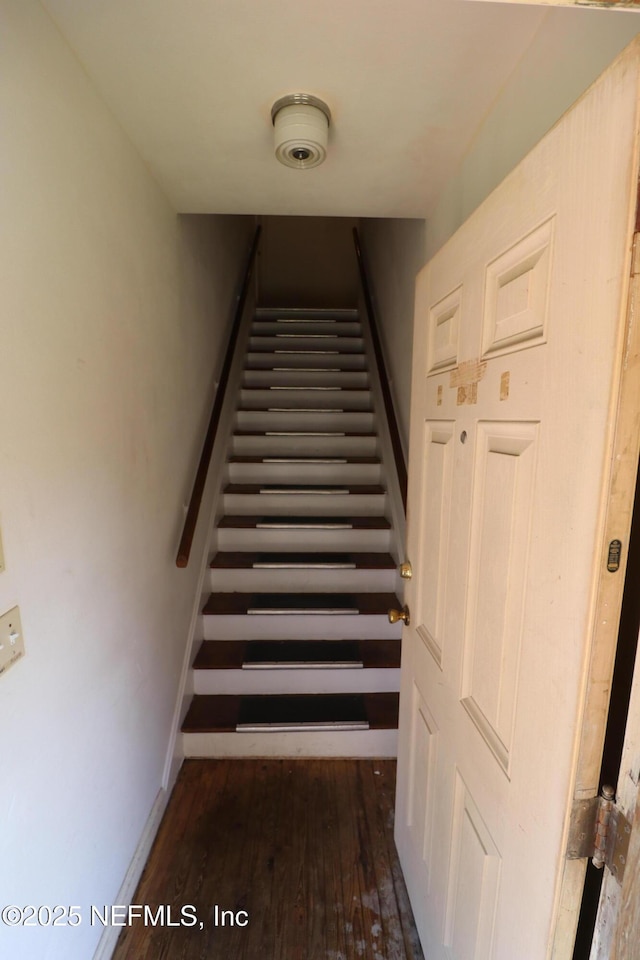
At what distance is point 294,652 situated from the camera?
2164mm

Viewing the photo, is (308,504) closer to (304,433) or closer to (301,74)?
(304,433)

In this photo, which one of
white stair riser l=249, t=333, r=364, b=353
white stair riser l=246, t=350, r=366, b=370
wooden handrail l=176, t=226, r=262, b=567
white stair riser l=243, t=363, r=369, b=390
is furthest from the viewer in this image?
white stair riser l=249, t=333, r=364, b=353

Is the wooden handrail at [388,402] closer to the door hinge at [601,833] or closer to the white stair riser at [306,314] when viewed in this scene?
the white stair riser at [306,314]

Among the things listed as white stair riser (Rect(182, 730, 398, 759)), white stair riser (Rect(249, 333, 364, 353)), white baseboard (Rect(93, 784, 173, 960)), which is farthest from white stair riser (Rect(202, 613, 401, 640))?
white stair riser (Rect(249, 333, 364, 353))

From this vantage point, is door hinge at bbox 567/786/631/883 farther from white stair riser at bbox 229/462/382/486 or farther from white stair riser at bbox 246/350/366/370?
white stair riser at bbox 246/350/366/370

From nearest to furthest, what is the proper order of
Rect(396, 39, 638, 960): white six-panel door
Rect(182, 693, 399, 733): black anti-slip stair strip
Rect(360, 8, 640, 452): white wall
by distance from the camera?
1. Rect(396, 39, 638, 960): white six-panel door
2. Rect(360, 8, 640, 452): white wall
3. Rect(182, 693, 399, 733): black anti-slip stair strip

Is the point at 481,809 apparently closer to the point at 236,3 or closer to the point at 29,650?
the point at 29,650

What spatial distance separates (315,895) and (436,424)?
1575 mm

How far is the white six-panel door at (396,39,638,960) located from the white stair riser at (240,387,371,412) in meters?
2.15

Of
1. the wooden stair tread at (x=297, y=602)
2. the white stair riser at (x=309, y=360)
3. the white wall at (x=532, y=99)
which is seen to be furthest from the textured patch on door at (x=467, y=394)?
the white stair riser at (x=309, y=360)

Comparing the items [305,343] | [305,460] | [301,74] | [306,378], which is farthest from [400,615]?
[305,343]

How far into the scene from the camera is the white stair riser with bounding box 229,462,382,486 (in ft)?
9.61

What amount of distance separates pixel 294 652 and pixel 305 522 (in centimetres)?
74

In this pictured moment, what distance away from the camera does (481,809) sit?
875 millimetres
